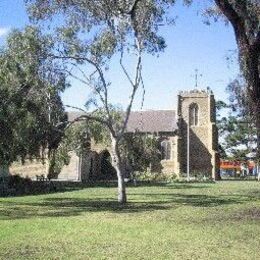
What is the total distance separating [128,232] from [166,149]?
184 feet

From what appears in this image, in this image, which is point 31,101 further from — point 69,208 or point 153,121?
point 153,121

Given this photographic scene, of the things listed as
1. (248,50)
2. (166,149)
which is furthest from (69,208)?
(166,149)

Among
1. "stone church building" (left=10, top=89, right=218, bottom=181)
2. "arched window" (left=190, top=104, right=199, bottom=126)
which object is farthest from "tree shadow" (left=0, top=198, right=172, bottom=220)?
"arched window" (left=190, top=104, right=199, bottom=126)

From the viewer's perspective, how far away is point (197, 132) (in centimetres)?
7319

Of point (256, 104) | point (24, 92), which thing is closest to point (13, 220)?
point (256, 104)

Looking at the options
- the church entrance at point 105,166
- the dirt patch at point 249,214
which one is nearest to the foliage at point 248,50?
the dirt patch at point 249,214

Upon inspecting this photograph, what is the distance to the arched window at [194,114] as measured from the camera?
7350cm

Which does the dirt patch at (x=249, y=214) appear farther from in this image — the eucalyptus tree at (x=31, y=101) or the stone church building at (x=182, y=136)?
the stone church building at (x=182, y=136)

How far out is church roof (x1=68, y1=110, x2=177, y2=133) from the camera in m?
71.9

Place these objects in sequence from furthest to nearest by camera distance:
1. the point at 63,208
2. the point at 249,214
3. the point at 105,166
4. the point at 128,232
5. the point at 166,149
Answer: the point at 105,166 → the point at 166,149 → the point at 63,208 → the point at 249,214 → the point at 128,232

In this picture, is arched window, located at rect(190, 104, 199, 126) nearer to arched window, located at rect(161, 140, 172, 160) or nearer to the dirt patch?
arched window, located at rect(161, 140, 172, 160)

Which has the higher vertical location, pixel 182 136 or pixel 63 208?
pixel 182 136

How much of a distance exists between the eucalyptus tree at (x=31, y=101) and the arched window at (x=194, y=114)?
43.0m

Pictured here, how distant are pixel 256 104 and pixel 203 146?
5700 centimetres
